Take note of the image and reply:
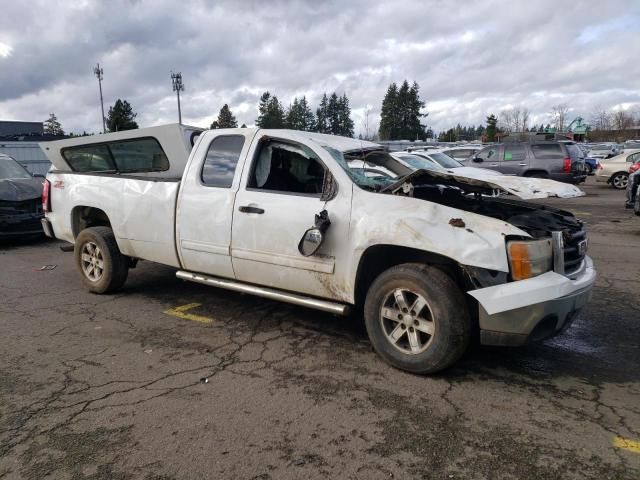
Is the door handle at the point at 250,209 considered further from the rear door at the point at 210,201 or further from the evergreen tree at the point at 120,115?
the evergreen tree at the point at 120,115

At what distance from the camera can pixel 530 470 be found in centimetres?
276

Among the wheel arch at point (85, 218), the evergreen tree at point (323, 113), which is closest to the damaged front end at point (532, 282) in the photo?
the wheel arch at point (85, 218)

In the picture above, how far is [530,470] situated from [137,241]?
14.7ft

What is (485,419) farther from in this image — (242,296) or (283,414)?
(242,296)

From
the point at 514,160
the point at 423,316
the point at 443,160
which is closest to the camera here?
the point at 423,316

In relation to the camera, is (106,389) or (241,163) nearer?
(106,389)

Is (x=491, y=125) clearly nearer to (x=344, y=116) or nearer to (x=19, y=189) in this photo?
(x=344, y=116)

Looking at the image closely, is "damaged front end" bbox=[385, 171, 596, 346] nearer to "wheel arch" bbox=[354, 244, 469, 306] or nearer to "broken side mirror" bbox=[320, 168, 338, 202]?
"wheel arch" bbox=[354, 244, 469, 306]

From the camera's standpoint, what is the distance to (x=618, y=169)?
2112 centimetres

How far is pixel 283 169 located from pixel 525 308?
2465 mm

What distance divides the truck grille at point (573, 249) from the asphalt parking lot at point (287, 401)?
0.83 m

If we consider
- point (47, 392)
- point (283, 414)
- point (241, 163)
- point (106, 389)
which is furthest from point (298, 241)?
point (47, 392)

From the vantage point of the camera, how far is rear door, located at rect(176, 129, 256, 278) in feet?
16.0

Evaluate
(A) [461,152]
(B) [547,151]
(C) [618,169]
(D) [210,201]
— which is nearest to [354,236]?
(D) [210,201]
